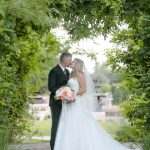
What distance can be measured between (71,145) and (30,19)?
2645 millimetres

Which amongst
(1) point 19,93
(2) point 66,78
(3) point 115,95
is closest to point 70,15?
(2) point 66,78

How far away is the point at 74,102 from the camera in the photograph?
7.93 metres

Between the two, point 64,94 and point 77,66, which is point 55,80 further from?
point 77,66

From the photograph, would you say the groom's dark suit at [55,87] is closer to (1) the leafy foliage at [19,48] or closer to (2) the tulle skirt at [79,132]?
(2) the tulle skirt at [79,132]

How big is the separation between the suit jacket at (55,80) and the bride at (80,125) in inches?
4.7

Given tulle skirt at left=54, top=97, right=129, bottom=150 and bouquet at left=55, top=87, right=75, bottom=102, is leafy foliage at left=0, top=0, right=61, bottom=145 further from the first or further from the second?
tulle skirt at left=54, top=97, right=129, bottom=150

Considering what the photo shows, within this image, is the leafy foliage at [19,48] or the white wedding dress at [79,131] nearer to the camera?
the leafy foliage at [19,48]

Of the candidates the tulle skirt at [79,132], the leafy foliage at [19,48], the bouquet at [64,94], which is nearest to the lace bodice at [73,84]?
the bouquet at [64,94]

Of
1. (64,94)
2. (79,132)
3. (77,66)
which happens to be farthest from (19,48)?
(79,132)

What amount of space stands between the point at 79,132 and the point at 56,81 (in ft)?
3.04

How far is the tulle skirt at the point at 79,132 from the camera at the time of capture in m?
7.60

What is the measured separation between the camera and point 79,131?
25.4 feet

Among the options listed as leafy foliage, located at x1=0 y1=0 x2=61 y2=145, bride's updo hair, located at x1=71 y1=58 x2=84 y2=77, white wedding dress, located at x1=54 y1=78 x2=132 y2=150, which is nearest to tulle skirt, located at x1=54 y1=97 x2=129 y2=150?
white wedding dress, located at x1=54 y1=78 x2=132 y2=150

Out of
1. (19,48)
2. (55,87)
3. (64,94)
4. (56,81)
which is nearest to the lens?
(19,48)
